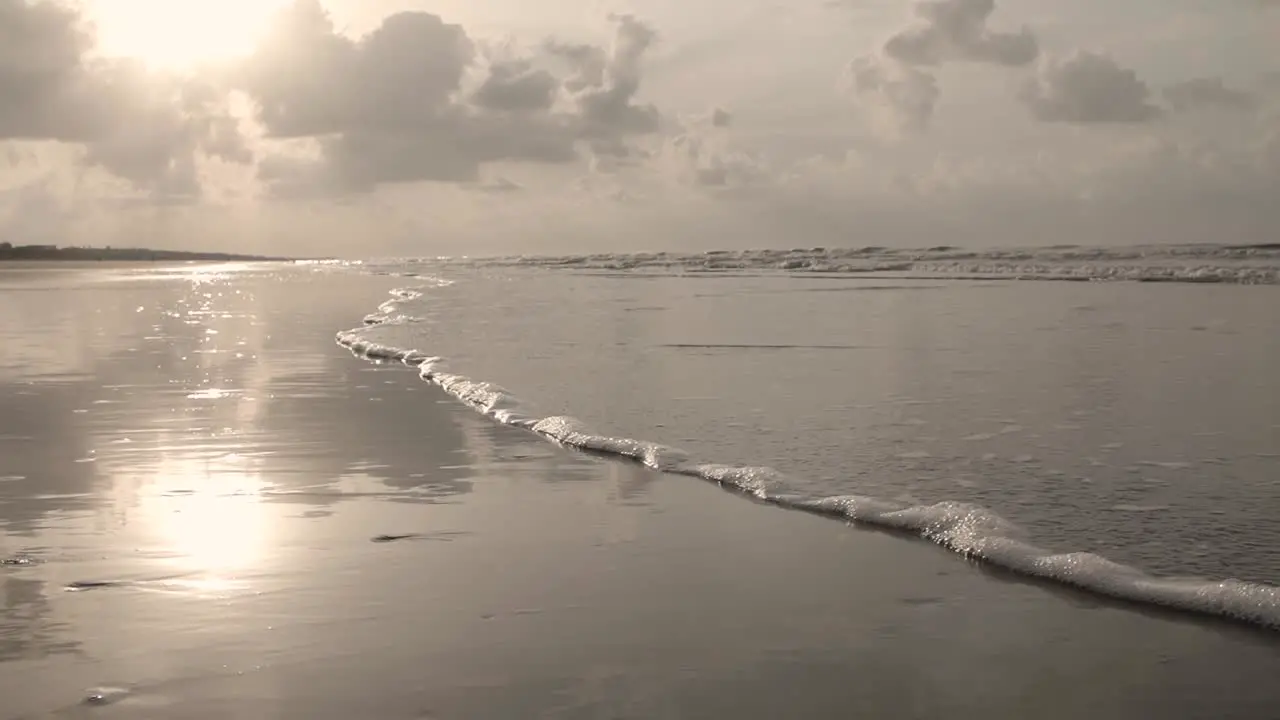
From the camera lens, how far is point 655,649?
4.74 metres

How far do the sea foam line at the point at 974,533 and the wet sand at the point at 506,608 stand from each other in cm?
16

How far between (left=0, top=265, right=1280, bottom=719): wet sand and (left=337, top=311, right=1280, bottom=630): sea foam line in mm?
156

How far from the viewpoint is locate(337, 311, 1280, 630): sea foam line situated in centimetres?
525

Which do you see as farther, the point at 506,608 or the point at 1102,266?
the point at 1102,266

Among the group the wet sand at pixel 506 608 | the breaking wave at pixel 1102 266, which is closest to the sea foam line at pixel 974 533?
the wet sand at pixel 506 608

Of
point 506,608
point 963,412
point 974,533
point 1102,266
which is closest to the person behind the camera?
point 506,608

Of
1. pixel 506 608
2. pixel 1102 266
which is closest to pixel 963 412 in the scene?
pixel 506 608

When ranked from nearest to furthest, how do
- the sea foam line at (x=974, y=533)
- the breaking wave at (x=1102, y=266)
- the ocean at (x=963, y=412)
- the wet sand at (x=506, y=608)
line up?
the wet sand at (x=506, y=608), the sea foam line at (x=974, y=533), the ocean at (x=963, y=412), the breaking wave at (x=1102, y=266)

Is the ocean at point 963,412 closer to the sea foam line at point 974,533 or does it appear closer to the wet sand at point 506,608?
the sea foam line at point 974,533

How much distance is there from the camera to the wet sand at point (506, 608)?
4.27 m

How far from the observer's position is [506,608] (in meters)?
5.30

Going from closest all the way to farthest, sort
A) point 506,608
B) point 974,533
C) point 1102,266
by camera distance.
Answer: point 506,608
point 974,533
point 1102,266

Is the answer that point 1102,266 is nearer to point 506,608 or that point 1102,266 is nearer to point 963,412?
point 963,412

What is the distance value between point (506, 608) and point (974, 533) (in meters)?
2.73
